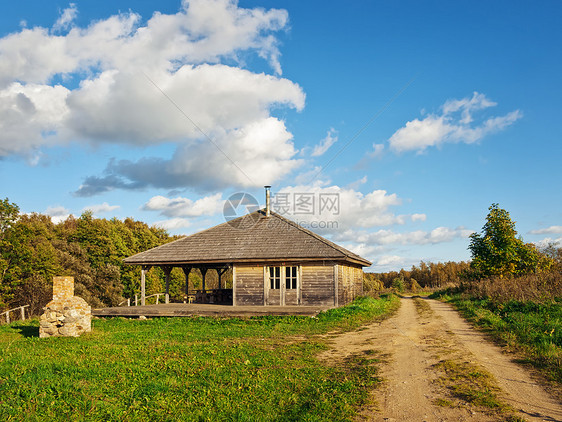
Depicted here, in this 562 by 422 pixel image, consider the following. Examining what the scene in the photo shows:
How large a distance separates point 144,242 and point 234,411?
5025cm

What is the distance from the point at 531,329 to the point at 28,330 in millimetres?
17043

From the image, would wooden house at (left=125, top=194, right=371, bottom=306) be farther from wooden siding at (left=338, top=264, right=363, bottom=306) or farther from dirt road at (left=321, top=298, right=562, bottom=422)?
dirt road at (left=321, top=298, right=562, bottom=422)

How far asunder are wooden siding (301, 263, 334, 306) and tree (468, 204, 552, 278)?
13.6 meters

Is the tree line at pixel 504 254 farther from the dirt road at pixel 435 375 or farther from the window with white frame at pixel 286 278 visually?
the dirt road at pixel 435 375

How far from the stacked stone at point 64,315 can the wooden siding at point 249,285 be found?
916 cm

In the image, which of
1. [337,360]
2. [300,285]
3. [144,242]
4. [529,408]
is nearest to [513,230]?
[300,285]

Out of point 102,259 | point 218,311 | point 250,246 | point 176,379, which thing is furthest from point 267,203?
point 102,259

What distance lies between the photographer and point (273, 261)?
21156 mm

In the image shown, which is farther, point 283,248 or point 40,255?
point 40,255

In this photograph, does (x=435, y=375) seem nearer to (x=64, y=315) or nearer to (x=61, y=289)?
(x=64, y=315)

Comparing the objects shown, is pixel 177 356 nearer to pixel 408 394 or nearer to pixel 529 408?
pixel 408 394

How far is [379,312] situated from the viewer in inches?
814

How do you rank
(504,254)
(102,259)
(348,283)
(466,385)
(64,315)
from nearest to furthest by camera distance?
(466,385) < (64,315) < (348,283) < (504,254) < (102,259)

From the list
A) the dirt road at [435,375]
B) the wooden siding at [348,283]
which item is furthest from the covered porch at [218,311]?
the dirt road at [435,375]
